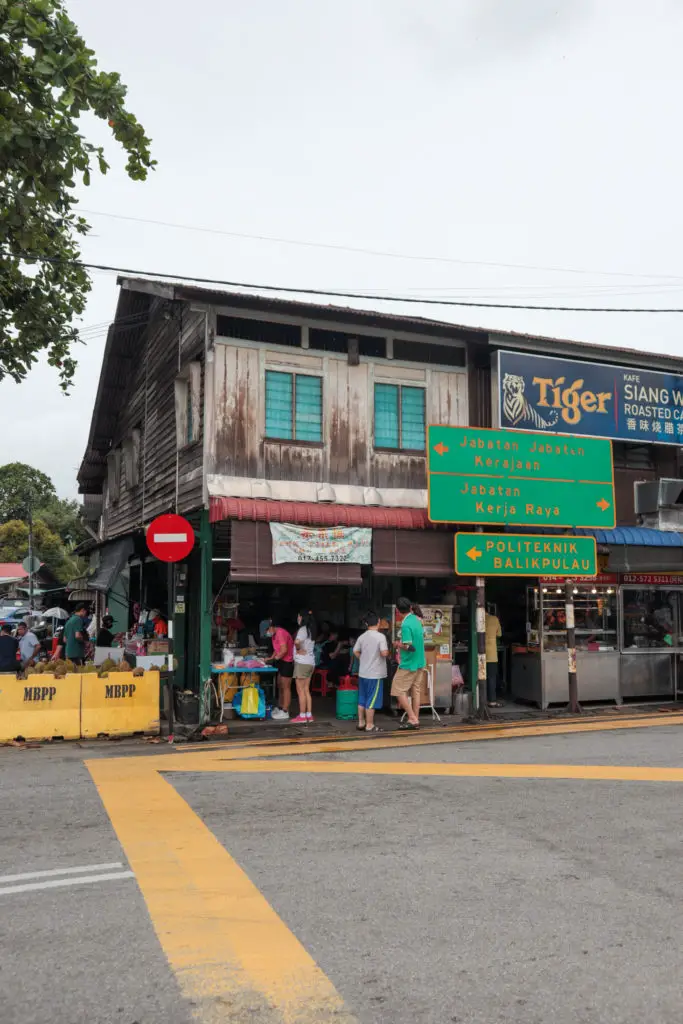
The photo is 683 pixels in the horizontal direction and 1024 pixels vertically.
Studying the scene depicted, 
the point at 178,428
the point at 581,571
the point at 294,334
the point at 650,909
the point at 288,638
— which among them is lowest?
the point at 650,909

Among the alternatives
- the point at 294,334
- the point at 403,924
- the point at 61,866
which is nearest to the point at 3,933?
the point at 61,866

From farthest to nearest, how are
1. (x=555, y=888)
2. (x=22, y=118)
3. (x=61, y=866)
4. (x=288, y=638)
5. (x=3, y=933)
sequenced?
(x=288, y=638)
(x=22, y=118)
(x=61, y=866)
(x=555, y=888)
(x=3, y=933)

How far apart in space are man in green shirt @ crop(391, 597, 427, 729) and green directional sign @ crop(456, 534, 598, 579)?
1435 mm

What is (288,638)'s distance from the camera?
13266 millimetres

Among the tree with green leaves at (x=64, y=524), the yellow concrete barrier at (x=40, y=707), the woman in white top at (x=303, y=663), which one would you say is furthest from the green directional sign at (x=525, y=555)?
the tree with green leaves at (x=64, y=524)

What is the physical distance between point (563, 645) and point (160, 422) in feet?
29.6

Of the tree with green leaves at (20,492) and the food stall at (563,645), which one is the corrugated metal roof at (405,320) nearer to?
the food stall at (563,645)

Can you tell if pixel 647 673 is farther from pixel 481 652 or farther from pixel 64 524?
pixel 64 524

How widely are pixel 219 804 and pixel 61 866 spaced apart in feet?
6.58

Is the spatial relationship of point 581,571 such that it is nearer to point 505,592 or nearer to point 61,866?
point 505,592

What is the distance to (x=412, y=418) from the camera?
14578mm

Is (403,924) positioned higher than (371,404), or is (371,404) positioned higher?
(371,404)

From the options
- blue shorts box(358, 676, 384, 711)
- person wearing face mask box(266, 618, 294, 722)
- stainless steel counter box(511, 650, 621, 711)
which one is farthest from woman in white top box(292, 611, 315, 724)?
stainless steel counter box(511, 650, 621, 711)

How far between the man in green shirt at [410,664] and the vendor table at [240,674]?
215cm
